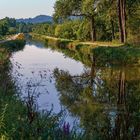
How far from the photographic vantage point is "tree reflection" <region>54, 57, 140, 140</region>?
36.6 ft

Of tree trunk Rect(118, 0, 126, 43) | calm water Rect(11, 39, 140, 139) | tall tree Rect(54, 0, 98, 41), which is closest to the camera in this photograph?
calm water Rect(11, 39, 140, 139)

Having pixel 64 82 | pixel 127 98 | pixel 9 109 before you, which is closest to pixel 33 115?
pixel 9 109

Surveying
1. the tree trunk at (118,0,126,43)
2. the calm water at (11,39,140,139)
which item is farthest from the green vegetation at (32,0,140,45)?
the calm water at (11,39,140,139)

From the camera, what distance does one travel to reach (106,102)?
1820 centimetres

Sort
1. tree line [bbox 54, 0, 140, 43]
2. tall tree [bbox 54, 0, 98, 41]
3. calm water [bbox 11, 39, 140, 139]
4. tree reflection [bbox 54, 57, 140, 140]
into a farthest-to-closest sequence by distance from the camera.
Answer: tall tree [bbox 54, 0, 98, 41] → tree line [bbox 54, 0, 140, 43] → calm water [bbox 11, 39, 140, 139] → tree reflection [bbox 54, 57, 140, 140]

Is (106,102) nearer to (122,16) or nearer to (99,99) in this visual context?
(99,99)

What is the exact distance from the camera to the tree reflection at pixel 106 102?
36.6 ft

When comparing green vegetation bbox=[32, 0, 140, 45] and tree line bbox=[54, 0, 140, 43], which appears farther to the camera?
green vegetation bbox=[32, 0, 140, 45]

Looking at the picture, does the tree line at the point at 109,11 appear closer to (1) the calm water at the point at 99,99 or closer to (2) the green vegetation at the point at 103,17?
(2) the green vegetation at the point at 103,17

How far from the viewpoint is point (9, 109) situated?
11.3 metres

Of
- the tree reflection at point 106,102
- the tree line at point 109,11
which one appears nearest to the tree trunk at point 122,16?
the tree line at point 109,11

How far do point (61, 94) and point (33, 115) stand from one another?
38.6ft

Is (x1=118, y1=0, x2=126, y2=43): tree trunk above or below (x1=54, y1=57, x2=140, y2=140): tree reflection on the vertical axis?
above

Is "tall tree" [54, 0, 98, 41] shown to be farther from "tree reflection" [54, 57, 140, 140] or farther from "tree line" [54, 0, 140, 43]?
"tree reflection" [54, 57, 140, 140]
